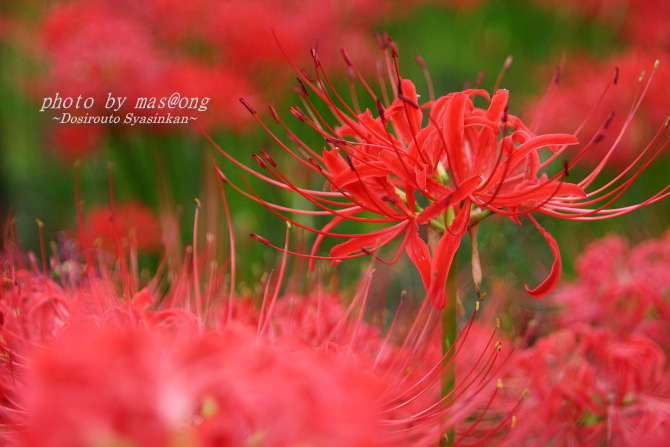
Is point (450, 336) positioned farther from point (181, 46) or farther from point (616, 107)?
point (181, 46)

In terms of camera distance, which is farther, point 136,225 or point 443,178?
point 136,225

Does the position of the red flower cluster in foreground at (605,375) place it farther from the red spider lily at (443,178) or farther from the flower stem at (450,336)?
the red spider lily at (443,178)

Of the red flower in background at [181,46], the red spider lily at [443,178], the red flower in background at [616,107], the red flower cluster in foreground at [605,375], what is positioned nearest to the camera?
the red spider lily at [443,178]

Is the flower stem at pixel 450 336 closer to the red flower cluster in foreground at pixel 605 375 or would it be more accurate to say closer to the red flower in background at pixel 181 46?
the red flower cluster in foreground at pixel 605 375

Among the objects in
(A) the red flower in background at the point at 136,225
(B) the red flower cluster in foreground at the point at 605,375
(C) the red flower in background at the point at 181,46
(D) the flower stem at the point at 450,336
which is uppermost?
(C) the red flower in background at the point at 181,46

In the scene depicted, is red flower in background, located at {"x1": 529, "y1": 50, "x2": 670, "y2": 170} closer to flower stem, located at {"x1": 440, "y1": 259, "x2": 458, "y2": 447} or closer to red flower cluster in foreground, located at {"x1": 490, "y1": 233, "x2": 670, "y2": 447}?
red flower cluster in foreground, located at {"x1": 490, "y1": 233, "x2": 670, "y2": 447}

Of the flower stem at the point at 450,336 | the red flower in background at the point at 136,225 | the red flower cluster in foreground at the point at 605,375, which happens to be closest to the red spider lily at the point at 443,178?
the flower stem at the point at 450,336

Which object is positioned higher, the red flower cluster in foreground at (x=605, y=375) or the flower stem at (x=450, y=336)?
the flower stem at (x=450, y=336)

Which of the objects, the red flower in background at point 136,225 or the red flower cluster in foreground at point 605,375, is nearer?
the red flower cluster in foreground at point 605,375

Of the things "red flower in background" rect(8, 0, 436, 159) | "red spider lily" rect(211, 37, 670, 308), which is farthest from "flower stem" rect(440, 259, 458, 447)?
"red flower in background" rect(8, 0, 436, 159)

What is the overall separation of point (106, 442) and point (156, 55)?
130 centimetres

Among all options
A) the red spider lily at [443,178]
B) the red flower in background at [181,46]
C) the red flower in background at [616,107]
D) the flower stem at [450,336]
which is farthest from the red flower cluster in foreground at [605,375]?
the red flower in background at [181,46]

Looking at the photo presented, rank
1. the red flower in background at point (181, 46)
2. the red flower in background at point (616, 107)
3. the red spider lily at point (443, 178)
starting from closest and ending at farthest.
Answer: the red spider lily at point (443, 178), the red flower in background at point (181, 46), the red flower in background at point (616, 107)

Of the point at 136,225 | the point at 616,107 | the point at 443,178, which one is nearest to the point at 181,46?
the point at 136,225
